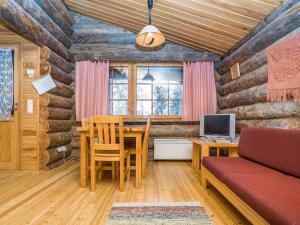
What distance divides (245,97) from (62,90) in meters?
3.56

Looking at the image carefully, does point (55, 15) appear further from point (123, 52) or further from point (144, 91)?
point (144, 91)

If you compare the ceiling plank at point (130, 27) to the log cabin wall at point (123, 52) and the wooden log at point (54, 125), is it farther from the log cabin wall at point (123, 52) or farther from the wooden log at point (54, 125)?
the wooden log at point (54, 125)

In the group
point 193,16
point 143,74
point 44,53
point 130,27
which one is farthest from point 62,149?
point 193,16

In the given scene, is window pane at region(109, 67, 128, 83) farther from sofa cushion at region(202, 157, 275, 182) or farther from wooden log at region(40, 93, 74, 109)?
sofa cushion at region(202, 157, 275, 182)

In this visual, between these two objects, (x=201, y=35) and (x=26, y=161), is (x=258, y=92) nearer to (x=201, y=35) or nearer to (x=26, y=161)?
(x=201, y=35)

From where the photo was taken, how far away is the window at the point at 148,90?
5164 mm

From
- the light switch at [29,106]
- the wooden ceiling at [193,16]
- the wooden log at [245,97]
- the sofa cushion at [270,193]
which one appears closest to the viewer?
the sofa cushion at [270,193]

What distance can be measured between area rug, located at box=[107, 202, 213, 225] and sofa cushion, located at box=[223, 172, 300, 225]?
0.43 metres

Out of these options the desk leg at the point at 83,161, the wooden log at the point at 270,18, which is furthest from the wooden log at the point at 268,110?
the desk leg at the point at 83,161

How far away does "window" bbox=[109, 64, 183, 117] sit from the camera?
5.16 m

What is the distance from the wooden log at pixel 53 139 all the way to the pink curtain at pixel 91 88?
485 millimetres

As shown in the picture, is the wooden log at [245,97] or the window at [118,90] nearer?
the wooden log at [245,97]

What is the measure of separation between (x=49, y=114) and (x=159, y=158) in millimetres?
2398

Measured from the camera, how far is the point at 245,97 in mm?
3787
